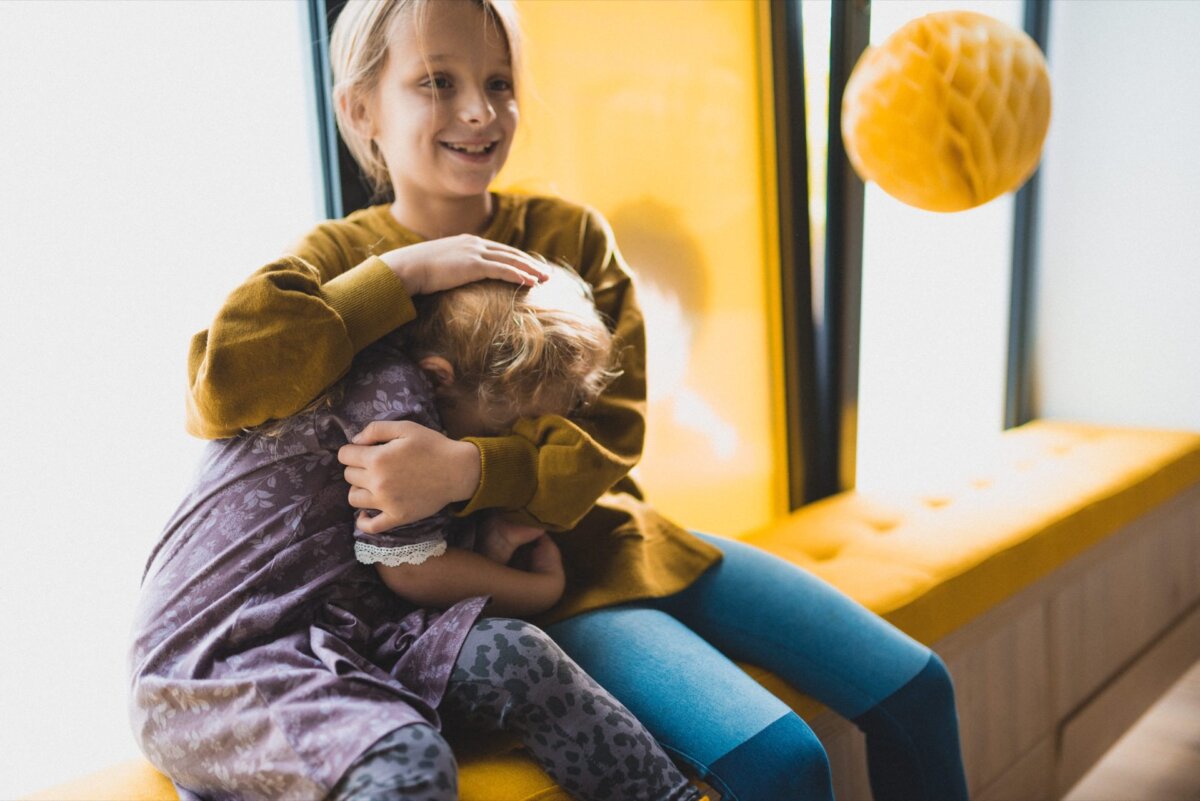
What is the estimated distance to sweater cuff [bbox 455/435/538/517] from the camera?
1.11 meters

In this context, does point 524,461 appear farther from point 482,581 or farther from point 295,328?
point 295,328

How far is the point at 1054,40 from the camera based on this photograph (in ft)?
10.5

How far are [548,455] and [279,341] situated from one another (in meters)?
0.35

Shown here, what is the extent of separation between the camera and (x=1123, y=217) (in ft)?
10.4

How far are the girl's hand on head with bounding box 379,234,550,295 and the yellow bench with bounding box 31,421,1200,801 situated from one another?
2.46ft

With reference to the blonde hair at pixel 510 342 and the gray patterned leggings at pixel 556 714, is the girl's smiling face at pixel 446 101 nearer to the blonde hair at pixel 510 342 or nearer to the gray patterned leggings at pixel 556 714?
the blonde hair at pixel 510 342

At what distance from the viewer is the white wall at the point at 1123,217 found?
2984 mm

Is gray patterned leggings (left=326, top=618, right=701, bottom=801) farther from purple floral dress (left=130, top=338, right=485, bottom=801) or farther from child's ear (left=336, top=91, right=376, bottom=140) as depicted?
child's ear (left=336, top=91, right=376, bottom=140)

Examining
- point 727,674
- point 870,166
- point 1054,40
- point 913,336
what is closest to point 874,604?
point 727,674

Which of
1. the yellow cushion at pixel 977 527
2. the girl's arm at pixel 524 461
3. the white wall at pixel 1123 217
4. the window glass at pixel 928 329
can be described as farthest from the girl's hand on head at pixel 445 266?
the white wall at pixel 1123 217

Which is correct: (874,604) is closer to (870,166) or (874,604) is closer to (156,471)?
(870,166)

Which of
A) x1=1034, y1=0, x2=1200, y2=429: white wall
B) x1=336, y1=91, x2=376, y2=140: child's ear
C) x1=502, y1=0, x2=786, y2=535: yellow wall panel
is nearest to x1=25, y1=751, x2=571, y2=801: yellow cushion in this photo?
x1=336, y1=91, x2=376, y2=140: child's ear

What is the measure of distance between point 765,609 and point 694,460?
86 centimetres

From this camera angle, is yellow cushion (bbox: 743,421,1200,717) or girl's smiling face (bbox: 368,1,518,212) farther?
yellow cushion (bbox: 743,421,1200,717)
